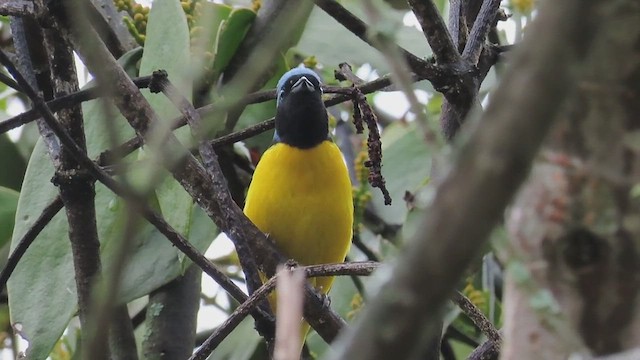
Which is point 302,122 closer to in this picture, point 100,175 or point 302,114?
point 302,114

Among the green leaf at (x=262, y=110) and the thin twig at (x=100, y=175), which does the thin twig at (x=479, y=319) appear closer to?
the thin twig at (x=100, y=175)

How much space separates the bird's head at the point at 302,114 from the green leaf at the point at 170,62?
25.0 inches

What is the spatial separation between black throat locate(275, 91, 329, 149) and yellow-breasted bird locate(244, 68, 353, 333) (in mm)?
12

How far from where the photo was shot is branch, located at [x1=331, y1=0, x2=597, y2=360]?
0.67 metres

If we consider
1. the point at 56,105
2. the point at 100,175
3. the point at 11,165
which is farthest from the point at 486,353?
the point at 11,165

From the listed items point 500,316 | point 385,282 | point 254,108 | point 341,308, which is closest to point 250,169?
point 254,108

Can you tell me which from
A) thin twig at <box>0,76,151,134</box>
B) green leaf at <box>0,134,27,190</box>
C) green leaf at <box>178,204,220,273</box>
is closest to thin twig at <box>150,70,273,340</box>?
thin twig at <box>0,76,151,134</box>

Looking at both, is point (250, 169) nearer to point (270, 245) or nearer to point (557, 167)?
point (270, 245)

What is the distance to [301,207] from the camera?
3020 mm

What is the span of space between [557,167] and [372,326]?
33cm

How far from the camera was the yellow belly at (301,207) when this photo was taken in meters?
2.97

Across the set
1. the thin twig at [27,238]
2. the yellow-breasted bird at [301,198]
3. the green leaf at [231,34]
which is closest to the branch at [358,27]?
the thin twig at [27,238]

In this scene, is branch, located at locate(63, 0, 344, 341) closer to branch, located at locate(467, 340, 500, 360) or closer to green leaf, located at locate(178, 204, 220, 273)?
branch, located at locate(467, 340, 500, 360)

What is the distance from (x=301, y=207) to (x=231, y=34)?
0.54 m
